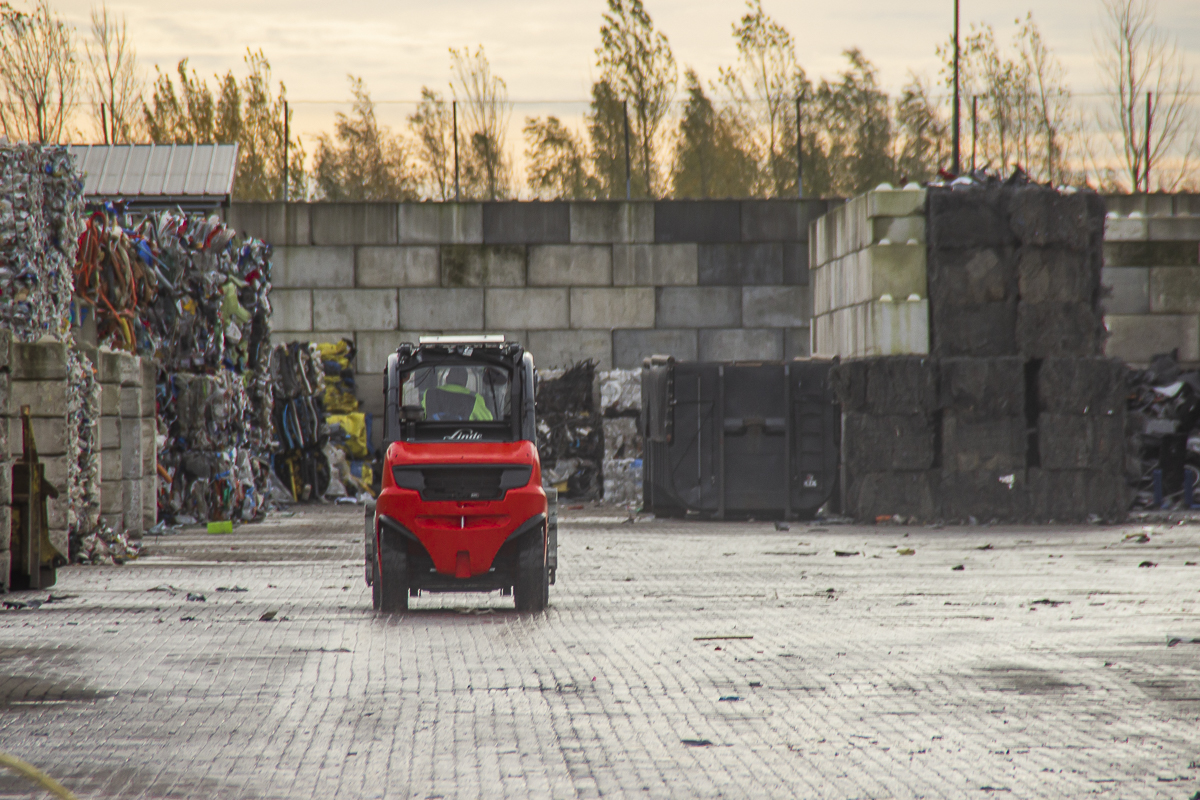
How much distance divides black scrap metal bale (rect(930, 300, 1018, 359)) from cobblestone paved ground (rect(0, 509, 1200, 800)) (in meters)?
6.60

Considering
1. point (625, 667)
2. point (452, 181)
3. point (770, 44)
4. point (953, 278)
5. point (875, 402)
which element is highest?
point (770, 44)

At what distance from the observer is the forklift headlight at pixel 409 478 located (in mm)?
10008

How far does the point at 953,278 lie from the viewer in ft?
62.8

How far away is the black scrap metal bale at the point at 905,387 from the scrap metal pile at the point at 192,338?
877 centimetres

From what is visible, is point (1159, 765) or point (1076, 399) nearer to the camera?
point (1159, 765)

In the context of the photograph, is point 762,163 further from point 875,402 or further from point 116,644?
point 116,644

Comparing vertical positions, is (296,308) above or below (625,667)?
above

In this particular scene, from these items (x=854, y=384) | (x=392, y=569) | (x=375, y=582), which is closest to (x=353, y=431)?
(x=854, y=384)

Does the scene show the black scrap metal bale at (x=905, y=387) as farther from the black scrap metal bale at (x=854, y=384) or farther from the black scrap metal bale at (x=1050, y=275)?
the black scrap metal bale at (x=1050, y=275)

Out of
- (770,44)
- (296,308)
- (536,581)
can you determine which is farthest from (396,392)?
(770,44)

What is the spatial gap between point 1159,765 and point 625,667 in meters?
3.03

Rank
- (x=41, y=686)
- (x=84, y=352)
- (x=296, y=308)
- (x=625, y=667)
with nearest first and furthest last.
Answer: (x=41, y=686)
(x=625, y=667)
(x=84, y=352)
(x=296, y=308)

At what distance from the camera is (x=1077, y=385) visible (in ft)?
62.2

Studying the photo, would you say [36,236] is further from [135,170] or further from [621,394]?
[135,170]
